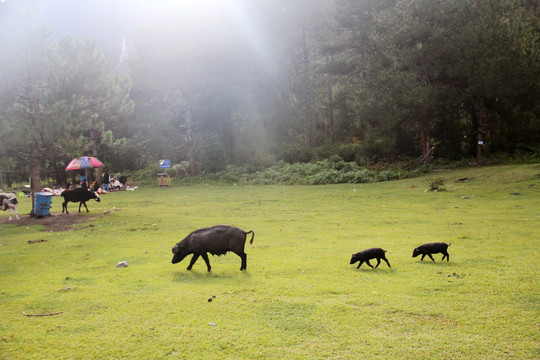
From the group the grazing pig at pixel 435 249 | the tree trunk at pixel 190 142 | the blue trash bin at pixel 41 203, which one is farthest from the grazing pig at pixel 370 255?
the tree trunk at pixel 190 142

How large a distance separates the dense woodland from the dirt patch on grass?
2.38 m

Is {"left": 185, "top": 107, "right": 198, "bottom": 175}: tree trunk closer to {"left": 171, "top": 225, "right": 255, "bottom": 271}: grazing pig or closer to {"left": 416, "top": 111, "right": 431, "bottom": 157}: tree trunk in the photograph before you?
{"left": 416, "top": 111, "right": 431, "bottom": 157}: tree trunk

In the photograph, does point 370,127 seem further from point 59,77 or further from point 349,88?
point 59,77

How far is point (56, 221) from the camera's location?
1695 cm

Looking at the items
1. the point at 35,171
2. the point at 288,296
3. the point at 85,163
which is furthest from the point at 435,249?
the point at 85,163

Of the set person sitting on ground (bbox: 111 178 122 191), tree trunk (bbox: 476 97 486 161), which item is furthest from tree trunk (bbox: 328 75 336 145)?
person sitting on ground (bbox: 111 178 122 191)

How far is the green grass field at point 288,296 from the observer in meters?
4.71

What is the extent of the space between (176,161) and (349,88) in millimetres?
22334

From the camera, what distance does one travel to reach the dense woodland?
18.2 m

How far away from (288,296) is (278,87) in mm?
41926

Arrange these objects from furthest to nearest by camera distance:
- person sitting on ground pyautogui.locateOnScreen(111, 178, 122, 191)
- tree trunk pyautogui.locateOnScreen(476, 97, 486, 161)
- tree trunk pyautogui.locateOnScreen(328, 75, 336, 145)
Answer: tree trunk pyautogui.locateOnScreen(328, 75, 336, 145)
person sitting on ground pyautogui.locateOnScreen(111, 178, 122, 191)
tree trunk pyautogui.locateOnScreen(476, 97, 486, 161)

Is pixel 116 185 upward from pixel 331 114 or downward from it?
downward

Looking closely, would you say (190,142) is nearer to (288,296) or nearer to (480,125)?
(480,125)

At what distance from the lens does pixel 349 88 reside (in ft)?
113
